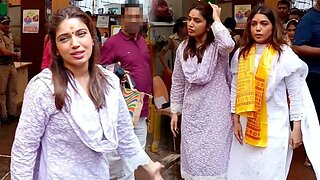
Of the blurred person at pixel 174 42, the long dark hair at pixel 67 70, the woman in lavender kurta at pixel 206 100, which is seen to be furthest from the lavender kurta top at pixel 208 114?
the blurred person at pixel 174 42

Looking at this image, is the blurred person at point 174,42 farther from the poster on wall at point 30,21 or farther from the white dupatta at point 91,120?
the white dupatta at point 91,120

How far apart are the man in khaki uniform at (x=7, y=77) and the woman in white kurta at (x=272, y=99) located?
4559 mm

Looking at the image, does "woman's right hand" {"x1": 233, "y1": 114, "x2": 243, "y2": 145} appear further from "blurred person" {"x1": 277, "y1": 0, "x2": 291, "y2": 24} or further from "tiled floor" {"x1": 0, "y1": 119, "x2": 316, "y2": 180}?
"blurred person" {"x1": 277, "y1": 0, "x2": 291, "y2": 24}

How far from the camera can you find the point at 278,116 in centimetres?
290

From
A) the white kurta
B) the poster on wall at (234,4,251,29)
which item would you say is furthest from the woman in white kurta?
the poster on wall at (234,4,251,29)

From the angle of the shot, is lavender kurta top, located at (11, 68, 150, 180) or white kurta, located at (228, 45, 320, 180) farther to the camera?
white kurta, located at (228, 45, 320, 180)

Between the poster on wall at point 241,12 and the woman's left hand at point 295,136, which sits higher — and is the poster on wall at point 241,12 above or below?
above

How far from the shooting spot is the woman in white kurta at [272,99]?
9.39 ft

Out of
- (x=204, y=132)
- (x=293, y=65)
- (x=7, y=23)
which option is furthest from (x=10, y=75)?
(x=293, y=65)

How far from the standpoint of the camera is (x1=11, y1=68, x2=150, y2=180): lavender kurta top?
1781 millimetres

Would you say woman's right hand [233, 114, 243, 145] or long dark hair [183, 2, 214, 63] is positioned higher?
long dark hair [183, 2, 214, 63]

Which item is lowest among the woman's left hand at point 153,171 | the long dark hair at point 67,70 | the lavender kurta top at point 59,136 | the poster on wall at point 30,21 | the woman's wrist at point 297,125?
the woman's left hand at point 153,171

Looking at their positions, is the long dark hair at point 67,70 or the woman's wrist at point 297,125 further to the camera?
the woman's wrist at point 297,125

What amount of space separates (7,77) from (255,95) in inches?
196
